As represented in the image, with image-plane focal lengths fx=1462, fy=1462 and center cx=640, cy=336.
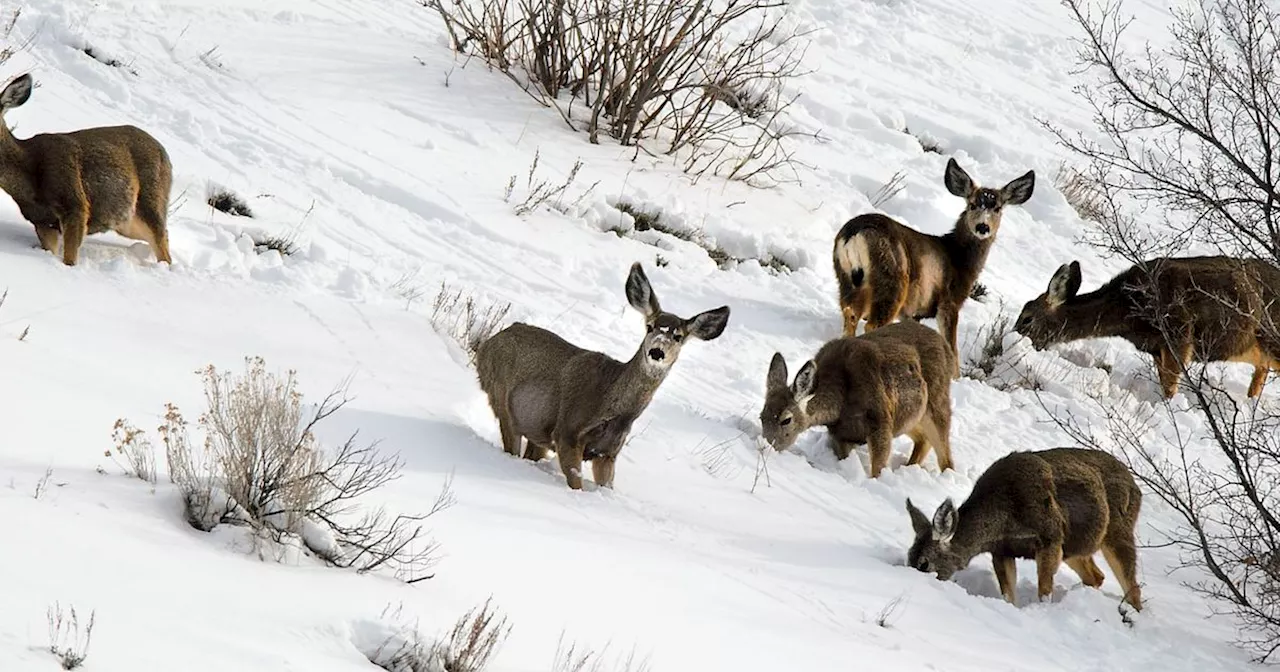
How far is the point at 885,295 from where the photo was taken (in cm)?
1409

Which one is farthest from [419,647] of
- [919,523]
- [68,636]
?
[919,523]

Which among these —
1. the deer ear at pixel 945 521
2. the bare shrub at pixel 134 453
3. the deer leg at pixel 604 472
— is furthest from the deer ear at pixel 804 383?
the bare shrub at pixel 134 453

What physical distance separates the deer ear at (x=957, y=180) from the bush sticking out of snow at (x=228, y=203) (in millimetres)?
7040

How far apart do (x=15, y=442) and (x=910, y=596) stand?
5232mm

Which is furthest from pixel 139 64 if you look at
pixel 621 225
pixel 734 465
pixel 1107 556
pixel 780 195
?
pixel 1107 556

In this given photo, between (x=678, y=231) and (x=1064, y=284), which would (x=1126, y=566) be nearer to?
(x=1064, y=284)

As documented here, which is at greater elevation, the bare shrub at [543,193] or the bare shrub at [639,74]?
the bare shrub at [639,74]

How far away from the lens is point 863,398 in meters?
11.2

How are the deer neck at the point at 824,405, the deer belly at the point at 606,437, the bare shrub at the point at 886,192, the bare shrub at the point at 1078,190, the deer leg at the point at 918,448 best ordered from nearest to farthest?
the deer belly at the point at 606,437, the deer neck at the point at 824,405, the deer leg at the point at 918,448, the bare shrub at the point at 886,192, the bare shrub at the point at 1078,190

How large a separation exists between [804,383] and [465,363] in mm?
2580

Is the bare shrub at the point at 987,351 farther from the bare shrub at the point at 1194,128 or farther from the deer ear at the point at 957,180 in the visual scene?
the bare shrub at the point at 1194,128

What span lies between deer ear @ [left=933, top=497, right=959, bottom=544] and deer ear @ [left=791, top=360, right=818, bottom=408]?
6.73ft

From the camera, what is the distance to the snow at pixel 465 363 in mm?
5938

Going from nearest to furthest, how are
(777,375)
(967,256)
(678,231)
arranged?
1. (777,375)
2. (967,256)
3. (678,231)
